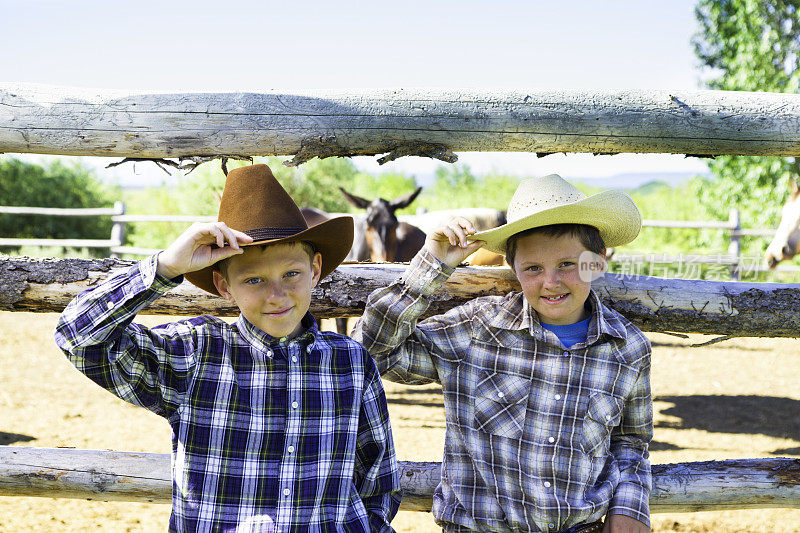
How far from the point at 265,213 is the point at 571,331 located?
1126 mm

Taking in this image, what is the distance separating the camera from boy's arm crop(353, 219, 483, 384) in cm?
203

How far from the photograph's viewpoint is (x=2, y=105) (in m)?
2.19

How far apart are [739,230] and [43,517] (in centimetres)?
1337

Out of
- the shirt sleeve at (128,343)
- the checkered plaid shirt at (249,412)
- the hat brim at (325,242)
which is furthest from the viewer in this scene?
the hat brim at (325,242)

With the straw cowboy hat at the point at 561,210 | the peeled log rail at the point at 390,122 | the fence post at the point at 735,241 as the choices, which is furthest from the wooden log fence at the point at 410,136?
the fence post at the point at 735,241

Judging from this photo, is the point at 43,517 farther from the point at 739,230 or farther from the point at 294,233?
the point at 739,230

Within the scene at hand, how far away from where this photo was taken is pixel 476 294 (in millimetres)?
2473

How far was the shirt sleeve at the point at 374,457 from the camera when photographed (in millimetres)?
1873

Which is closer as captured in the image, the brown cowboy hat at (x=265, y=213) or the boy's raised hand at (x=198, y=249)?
the boy's raised hand at (x=198, y=249)

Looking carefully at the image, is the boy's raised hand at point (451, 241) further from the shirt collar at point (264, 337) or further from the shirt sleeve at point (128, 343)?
the shirt sleeve at point (128, 343)

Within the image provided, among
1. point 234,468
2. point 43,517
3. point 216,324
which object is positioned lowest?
point 43,517

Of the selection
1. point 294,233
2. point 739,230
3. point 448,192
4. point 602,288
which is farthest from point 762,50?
point 448,192

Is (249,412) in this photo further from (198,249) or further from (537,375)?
(537,375)

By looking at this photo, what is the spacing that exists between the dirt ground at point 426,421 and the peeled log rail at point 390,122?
90.7 inches
